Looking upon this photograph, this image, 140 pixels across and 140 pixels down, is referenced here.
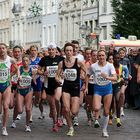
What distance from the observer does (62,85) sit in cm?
1509

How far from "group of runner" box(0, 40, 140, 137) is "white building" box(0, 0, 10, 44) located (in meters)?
73.4

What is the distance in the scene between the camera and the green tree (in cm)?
4512

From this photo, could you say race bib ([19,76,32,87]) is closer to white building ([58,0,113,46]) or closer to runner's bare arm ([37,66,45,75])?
runner's bare arm ([37,66,45,75])

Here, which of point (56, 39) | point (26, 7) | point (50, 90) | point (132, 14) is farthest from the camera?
point (26, 7)

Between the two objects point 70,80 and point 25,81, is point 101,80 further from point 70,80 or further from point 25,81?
point 25,81

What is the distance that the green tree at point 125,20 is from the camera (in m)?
45.1

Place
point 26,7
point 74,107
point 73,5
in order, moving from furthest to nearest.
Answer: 1. point 26,7
2. point 73,5
3. point 74,107

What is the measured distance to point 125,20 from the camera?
45.5 m

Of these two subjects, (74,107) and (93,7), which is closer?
(74,107)

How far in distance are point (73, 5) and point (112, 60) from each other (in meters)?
48.5

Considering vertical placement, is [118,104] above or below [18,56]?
below

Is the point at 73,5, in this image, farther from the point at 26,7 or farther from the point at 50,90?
the point at 50,90

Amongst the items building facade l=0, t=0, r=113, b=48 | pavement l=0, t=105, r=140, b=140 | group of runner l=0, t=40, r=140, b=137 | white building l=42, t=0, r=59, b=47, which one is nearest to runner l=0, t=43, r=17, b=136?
group of runner l=0, t=40, r=140, b=137

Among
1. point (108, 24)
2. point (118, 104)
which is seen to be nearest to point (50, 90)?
point (118, 104)
